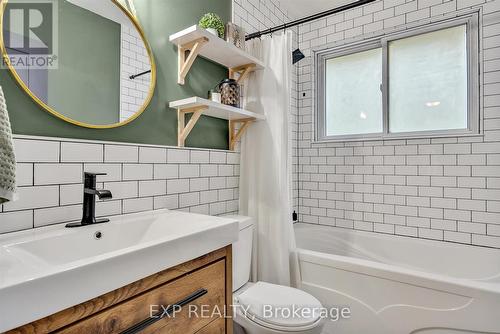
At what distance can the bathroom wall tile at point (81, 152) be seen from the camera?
1098mm

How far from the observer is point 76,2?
3.82 feet

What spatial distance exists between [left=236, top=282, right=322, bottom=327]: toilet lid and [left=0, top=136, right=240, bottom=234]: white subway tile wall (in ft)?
1.95

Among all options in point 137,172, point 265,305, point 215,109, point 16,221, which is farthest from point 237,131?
point 16,221

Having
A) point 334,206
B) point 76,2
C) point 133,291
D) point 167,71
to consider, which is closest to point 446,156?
point 334,206

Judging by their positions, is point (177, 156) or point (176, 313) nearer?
point (176, 313)

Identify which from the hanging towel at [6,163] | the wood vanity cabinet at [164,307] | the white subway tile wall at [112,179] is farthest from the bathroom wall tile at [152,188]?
the hanging towel at [6,163]

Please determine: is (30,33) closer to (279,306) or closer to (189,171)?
(189,171)

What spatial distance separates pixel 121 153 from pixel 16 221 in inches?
18.4

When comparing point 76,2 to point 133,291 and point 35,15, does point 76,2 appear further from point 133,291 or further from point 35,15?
point 133,291

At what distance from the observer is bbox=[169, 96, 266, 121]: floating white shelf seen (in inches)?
59.0

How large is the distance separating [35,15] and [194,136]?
3.02ft

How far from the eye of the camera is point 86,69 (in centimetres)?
119

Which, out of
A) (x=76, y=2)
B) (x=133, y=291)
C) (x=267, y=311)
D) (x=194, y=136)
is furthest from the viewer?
(x=194, y=136)

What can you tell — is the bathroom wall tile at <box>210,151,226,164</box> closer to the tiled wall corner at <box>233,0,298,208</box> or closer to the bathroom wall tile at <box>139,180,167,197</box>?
the bathroom wall tile at <box>139,180,167,197</box>
